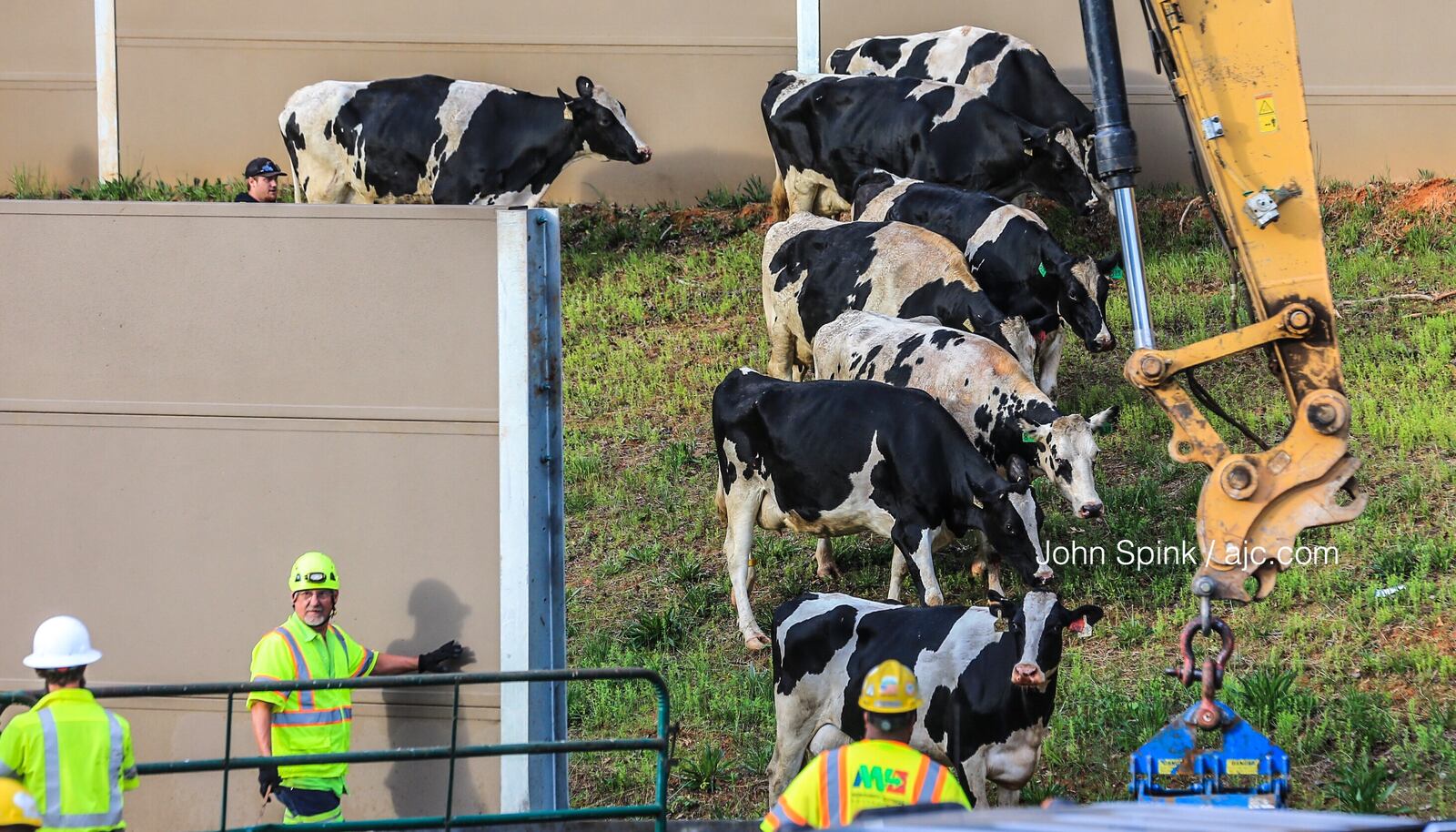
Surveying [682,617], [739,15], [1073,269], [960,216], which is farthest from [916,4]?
[682,617]

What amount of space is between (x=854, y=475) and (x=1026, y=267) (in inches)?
155

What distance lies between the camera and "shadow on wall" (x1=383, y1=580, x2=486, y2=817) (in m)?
9.88

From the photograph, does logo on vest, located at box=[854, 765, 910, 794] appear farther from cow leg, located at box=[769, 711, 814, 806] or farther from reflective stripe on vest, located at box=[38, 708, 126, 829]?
cow leg, located at box=[769, 711, 814, 806]

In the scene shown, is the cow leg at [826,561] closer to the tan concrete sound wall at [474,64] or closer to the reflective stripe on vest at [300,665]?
the reflective stripe on vest at [300,665]

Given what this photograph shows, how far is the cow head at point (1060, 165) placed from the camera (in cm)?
1842

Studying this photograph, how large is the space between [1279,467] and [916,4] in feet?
45.4

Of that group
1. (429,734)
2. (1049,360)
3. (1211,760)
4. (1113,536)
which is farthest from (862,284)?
(1211,760)

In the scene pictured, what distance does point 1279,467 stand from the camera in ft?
29.1

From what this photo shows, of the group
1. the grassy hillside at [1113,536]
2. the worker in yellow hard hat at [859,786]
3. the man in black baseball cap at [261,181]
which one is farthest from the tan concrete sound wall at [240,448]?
the man in black baseball cap at [261,181]

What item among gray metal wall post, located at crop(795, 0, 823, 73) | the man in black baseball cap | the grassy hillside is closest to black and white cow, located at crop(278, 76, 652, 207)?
the grassy hillside

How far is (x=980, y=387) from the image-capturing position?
13.8m

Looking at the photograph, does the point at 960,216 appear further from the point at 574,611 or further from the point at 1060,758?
the point at 1060,758

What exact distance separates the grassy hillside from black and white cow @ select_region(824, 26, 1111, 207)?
4.18 ft

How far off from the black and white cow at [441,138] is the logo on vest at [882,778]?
41.9ft
